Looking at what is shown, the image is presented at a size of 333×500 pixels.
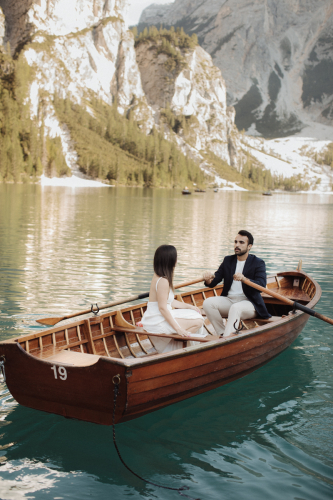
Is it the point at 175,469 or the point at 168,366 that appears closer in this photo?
the point at 175,469

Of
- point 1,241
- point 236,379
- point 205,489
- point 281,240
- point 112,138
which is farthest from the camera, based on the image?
point 112,138

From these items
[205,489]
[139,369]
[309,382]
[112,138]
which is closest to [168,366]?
[139,369]

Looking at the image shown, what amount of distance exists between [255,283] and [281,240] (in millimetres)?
20933

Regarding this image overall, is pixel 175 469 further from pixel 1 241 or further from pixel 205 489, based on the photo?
pixel 1 241

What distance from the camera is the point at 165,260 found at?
730 centimetres

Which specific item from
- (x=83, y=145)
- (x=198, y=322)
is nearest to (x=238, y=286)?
(x=198, y=322)

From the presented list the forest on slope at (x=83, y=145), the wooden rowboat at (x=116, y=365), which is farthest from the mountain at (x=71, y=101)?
the wooden rowboat at (x=116, y=365)

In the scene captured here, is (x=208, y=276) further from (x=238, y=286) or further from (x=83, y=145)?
(x=83, y=145)

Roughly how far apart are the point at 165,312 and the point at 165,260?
89cm

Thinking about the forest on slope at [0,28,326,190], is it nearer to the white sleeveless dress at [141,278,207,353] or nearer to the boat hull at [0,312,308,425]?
the white sleeveless dress at [141,278,207,353]

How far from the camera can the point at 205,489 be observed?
546cm

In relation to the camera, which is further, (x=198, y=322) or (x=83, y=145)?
(x=83, y=145)

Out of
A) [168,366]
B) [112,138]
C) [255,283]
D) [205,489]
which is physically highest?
[112,138]

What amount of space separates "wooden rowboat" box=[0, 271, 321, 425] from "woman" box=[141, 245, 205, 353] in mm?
354
